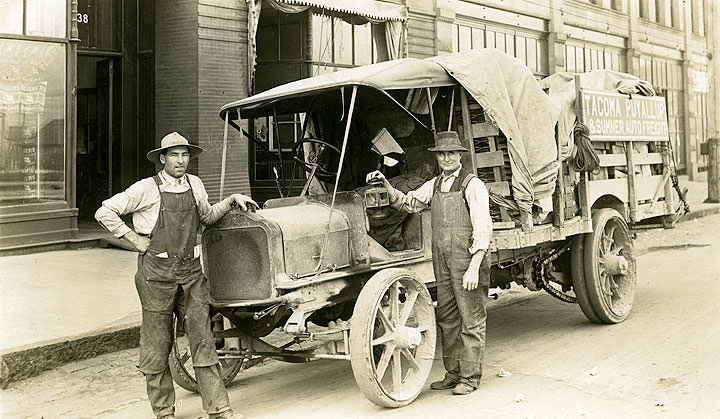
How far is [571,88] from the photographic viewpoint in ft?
25.0

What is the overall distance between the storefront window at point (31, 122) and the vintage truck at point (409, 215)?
15.0 ft

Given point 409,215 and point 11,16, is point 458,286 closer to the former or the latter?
point 409,215

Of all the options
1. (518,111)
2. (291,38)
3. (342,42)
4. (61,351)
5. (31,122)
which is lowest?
(61,351)

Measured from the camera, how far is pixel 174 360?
18.1 ft

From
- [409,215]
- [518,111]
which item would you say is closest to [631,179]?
[518,111]

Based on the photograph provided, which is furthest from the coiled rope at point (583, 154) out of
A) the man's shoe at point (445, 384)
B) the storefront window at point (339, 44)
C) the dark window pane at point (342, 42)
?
the dark window pane at point (342, 42)

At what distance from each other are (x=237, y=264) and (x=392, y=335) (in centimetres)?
122

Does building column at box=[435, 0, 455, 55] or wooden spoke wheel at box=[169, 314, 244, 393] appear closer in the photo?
wooden spoke wheel at box=[169, 314, 244, 393]

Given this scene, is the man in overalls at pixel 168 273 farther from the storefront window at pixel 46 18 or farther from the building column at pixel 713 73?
the building column at pixel 713 73

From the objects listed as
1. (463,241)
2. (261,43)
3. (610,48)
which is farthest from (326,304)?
(610,48)

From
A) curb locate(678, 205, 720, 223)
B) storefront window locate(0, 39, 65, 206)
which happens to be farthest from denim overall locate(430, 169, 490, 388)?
curb locate(678, 205, 720, 223)

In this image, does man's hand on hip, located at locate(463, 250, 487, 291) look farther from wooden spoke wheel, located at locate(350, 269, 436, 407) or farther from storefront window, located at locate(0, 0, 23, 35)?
storefront window, located at locate(0, 0, 23, 35)

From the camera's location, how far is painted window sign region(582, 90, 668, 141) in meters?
7.65

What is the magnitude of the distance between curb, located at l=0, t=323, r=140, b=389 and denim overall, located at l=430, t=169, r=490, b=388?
10.5ft
